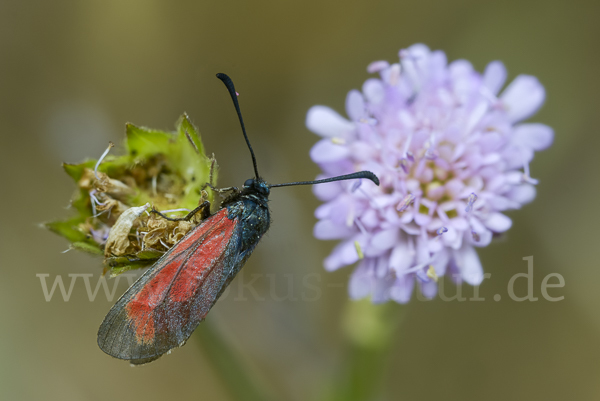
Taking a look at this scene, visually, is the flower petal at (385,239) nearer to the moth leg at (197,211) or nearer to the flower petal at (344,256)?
the flower petal at (344,256)

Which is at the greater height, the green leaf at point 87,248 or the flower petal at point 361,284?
the green leaf at point 87,248

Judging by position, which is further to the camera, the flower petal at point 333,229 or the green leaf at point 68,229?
the flower petal at point 333,229

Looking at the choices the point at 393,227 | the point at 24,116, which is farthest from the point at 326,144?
the point at 24,116

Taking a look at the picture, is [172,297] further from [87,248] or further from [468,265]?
[468,265]

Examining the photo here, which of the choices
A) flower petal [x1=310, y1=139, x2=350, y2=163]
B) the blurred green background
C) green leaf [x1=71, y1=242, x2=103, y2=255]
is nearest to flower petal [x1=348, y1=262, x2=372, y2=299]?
flower petal [x1=310, y1=139, x2=350, y2=163]

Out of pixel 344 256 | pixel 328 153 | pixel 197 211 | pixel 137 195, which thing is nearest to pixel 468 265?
pixel 344 256

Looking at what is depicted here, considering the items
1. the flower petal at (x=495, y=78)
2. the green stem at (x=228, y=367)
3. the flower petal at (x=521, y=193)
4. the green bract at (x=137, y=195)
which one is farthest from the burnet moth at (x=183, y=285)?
the flower petal at (x=495, y=78)
